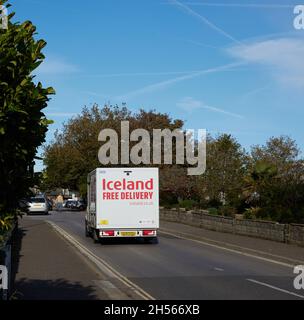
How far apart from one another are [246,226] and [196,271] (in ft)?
41.2

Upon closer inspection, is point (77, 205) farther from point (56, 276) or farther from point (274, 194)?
point (56, 276)

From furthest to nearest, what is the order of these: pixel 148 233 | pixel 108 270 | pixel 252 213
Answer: pixel 252 213 < pixel 148 233 < pixel 108 270

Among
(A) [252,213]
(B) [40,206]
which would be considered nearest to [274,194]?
(A) [252,213]

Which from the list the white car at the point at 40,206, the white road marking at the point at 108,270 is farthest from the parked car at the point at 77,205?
→ the white road marking at the point at 108,270

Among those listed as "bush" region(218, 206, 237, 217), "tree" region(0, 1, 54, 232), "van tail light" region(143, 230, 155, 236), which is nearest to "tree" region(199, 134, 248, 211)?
"bush" region(218, 206, 237, 217)

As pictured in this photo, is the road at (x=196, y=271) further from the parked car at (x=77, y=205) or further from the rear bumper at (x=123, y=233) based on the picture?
the parked car at (x=77, y=205)

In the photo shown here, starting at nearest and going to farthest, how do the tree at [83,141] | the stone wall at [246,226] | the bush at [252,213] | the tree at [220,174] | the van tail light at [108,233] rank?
1. the stone wall at [246,226]
2. the van tail light at [108,233]
3. the bush at [252,213]
4. the tree at [220,174]
5. the tree at [83,141]

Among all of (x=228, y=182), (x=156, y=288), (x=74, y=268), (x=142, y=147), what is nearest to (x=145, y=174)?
(x=74, y=268)

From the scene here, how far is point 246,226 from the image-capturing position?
28000 mm

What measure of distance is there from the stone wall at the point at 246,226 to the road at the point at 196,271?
2739mm

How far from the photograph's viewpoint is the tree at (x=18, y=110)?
6.08 meters

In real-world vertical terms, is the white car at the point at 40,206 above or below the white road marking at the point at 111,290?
above

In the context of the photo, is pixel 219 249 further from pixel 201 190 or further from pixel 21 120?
pixel 201 190
